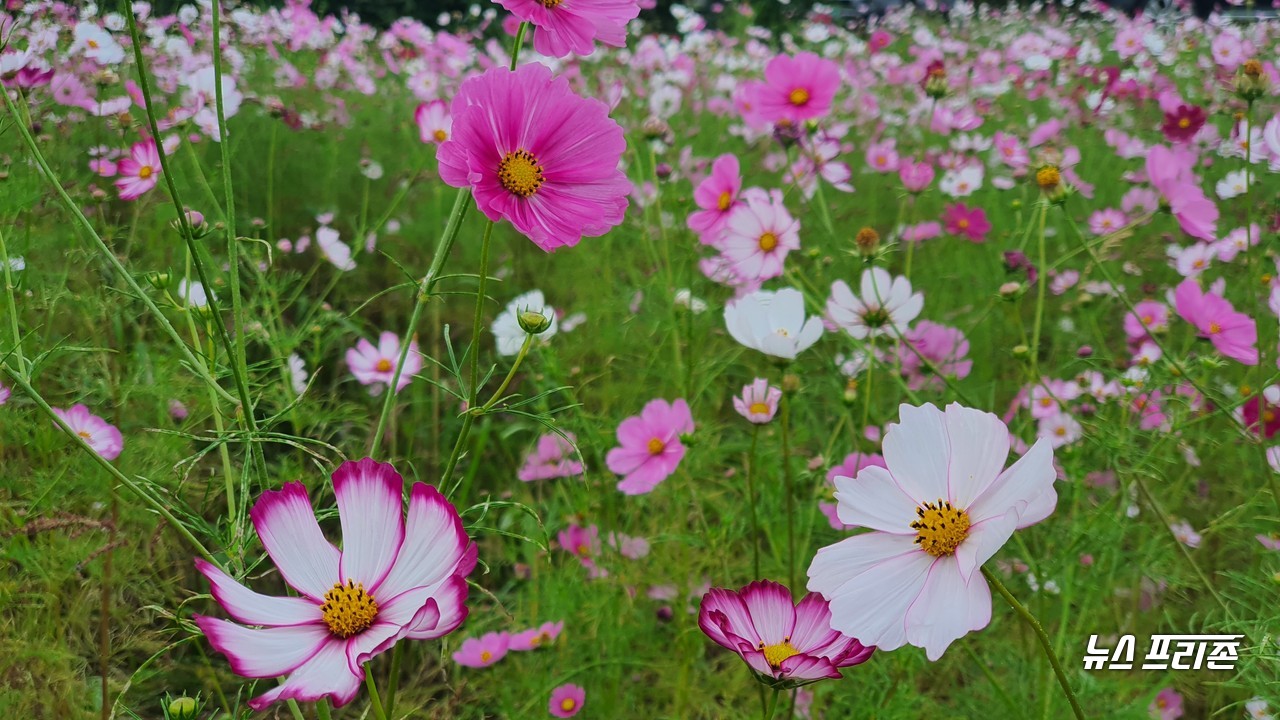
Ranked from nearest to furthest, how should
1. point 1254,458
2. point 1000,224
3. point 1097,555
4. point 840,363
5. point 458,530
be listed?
1. point 458,530
2. point 1097,555
3. point 840,363
4. point 1254,458
5. point 1000,224

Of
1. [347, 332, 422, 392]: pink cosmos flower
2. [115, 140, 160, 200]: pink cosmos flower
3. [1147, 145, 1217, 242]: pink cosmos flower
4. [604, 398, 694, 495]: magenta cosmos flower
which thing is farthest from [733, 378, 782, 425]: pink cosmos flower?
[115, 140, 160, 200]: pink cosmos flower

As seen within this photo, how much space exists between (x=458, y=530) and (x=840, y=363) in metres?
0.84

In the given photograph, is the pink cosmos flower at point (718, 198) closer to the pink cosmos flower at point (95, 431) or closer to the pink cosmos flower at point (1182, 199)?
the pink cosmos flower at point (1182, 199)

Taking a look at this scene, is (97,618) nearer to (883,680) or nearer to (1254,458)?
(883,680)

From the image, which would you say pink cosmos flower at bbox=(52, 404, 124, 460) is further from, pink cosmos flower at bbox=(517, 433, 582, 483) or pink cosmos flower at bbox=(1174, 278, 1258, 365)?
pink cosmos flower at bbox=(1174, 278, 1258, 365)

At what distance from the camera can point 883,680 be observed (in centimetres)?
86

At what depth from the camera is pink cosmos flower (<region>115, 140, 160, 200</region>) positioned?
3.42ft

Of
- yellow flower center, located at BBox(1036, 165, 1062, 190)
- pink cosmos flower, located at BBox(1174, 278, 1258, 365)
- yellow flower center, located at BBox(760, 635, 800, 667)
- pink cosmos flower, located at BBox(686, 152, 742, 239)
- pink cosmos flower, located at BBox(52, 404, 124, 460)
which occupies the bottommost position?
pink cosmos flower, located at BBox(52, 404, 124, 460)

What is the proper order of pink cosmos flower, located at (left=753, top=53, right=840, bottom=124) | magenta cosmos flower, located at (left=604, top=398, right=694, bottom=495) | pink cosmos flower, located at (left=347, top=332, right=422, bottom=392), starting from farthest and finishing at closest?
pink cosmos flower, located at (left=753, top=53, right=840, bottom=124)
pink cosmos flower, located at (left=347, top=332, right=422, bottom=392)
magenta cosmos flower, located at (left=604, top=398, right=694, bottom=495)

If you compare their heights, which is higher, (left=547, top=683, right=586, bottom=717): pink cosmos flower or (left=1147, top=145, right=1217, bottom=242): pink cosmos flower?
(left=1147, top=145, right=1217, bottom=242): pink cosmos flower

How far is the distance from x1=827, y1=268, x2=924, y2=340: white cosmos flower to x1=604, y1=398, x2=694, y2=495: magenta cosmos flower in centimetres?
21

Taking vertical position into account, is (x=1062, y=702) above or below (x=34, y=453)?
above

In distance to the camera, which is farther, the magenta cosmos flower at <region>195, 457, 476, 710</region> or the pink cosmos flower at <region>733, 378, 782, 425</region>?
the pink cosmos flower at <region>733, 378, 782, 425</region>

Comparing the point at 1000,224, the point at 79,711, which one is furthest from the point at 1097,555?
the point at 1000,224
